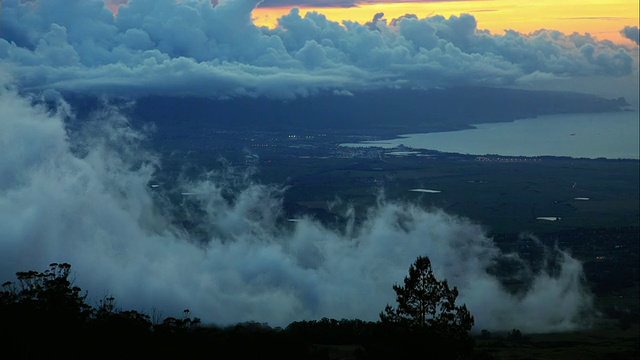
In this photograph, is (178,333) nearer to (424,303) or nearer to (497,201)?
(424,303)

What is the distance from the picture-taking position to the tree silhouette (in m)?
41.0

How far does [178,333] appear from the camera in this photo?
40219 mm

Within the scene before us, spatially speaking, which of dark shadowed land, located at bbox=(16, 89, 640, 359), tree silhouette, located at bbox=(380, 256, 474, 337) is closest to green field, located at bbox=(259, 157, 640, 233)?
dark shadowed land, located at bbox=(16, 89, 640, 359)

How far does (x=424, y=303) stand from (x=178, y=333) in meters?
10.9

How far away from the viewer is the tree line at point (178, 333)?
36906 mm

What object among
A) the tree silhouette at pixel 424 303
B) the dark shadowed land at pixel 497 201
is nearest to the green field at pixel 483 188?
the dark shadowed land at pixel 497 201

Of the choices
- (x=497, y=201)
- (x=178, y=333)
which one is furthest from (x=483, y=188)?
(x=178, y=333)

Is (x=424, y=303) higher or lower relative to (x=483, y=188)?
lower

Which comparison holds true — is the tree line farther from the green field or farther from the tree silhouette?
the green field

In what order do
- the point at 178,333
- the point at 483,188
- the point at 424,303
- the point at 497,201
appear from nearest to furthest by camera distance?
1. the point at 178,333
2. the point at 424,303
3. the point at 497,201
4. the point at 483,188

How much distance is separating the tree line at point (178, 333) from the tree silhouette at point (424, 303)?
1.7 inches

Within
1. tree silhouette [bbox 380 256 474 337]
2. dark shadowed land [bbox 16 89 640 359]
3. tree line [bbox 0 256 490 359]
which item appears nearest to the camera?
tree line [bbox 0 256 490 359]

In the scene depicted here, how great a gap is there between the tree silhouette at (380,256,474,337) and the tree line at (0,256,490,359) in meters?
0.04

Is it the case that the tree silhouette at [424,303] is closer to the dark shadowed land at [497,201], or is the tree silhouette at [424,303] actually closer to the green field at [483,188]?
the dark shadowed land at [497,201]
